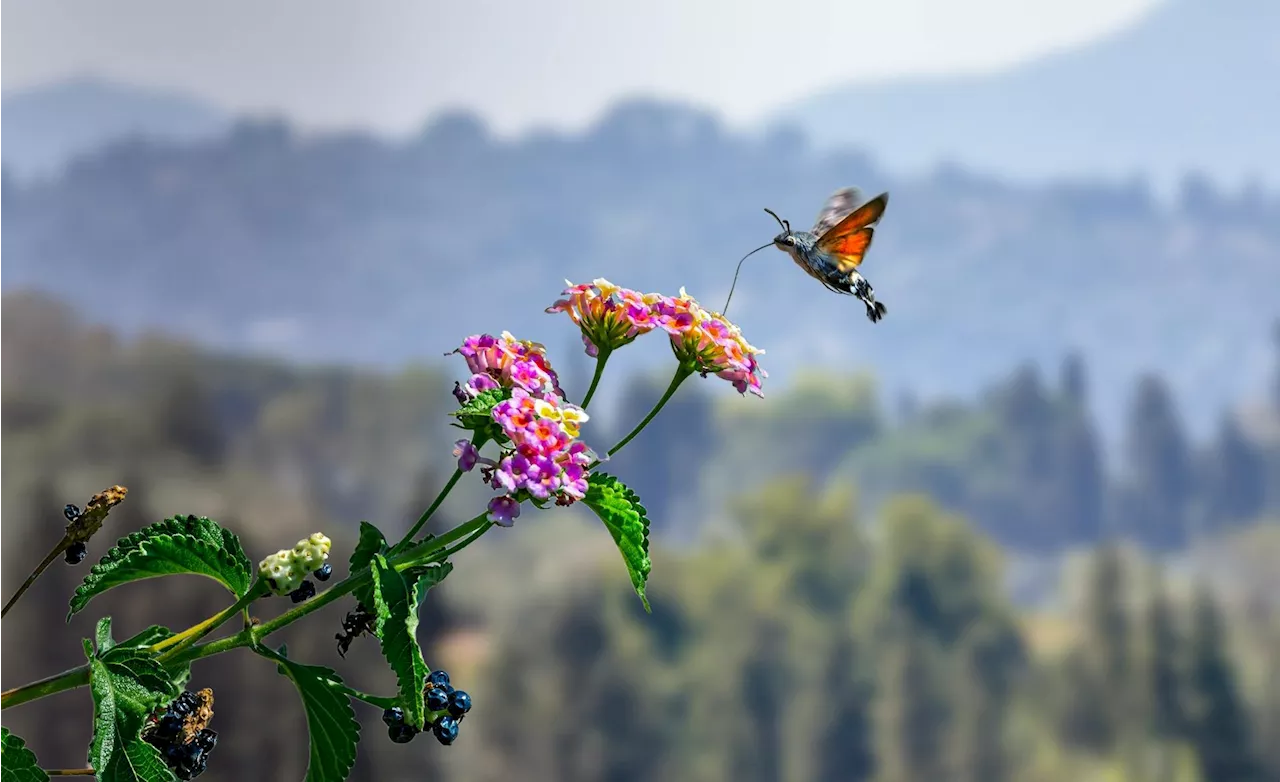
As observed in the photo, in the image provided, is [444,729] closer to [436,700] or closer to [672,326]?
[436,700]

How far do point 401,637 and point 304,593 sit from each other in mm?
163

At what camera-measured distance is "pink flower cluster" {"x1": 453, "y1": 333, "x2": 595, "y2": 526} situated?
1172 mm

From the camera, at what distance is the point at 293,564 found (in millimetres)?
1114

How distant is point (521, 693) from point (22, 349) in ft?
116

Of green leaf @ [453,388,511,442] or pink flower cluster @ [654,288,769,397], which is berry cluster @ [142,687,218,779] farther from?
pink flower cluster @ [654,288,769,397]

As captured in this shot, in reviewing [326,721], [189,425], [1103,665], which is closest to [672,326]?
[326,721]

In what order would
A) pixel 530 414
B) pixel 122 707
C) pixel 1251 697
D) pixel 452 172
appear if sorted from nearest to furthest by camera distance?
pixel 122 707
pixel 530 414
pixel 1251 697
pixel 452 172

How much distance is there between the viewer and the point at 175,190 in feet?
457

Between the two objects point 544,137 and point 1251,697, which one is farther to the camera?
point 544,137

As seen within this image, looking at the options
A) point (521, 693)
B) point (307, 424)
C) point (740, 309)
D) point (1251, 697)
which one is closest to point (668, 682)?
point (521, 693)

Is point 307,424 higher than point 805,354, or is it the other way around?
point 805,354

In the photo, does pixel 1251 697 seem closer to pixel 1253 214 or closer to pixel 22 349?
pixel 22 349

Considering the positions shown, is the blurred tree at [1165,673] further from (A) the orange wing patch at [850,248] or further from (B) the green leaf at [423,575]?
(B) the green leaf at [423,575]

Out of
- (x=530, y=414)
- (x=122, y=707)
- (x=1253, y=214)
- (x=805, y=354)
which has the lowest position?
(x=122, y=707)
